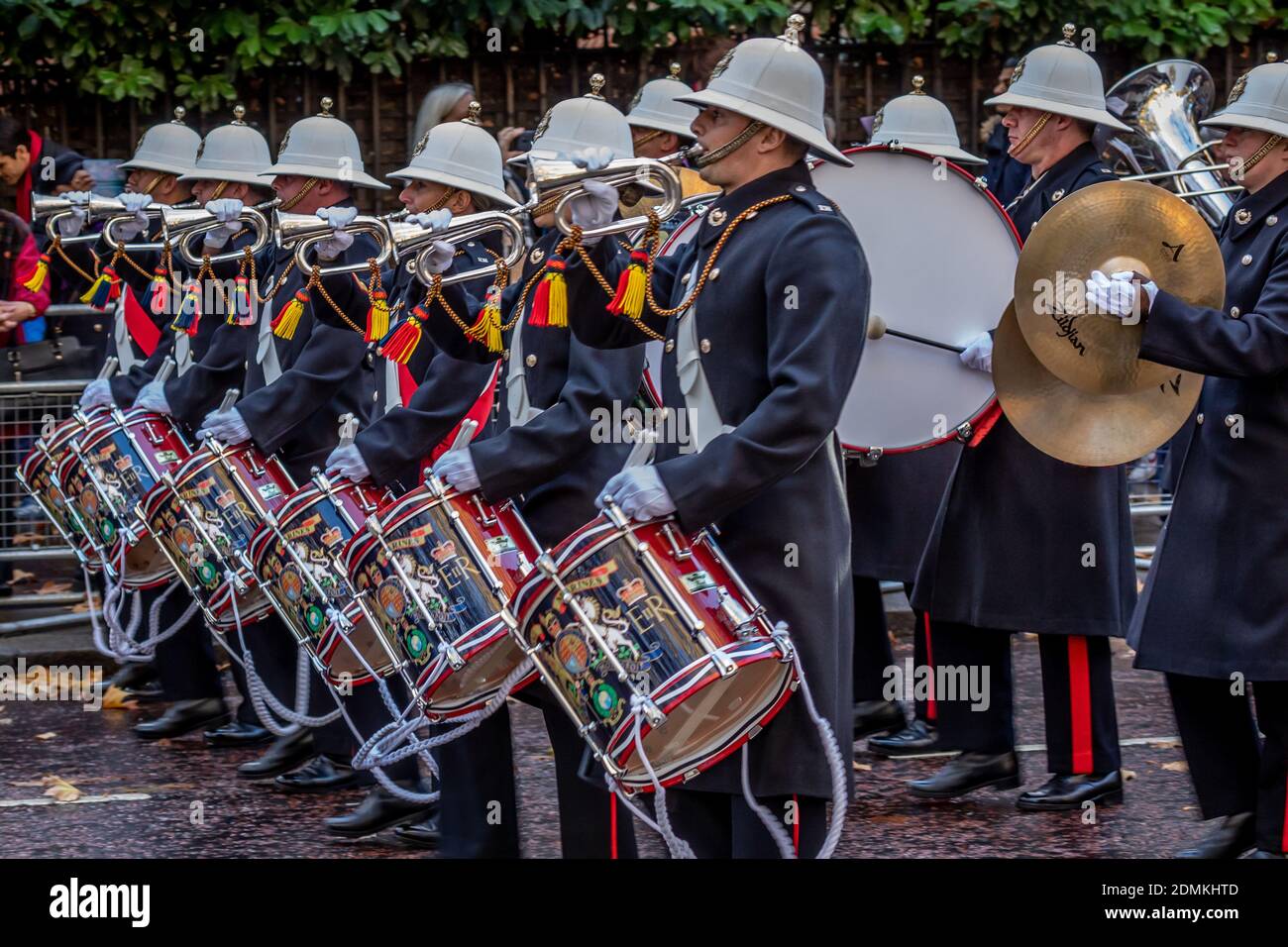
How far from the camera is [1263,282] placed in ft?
17.2

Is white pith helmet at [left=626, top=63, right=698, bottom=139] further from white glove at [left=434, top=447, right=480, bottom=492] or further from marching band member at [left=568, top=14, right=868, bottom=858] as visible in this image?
marching band member at [left=568, top=14, right=868, bottom=858]

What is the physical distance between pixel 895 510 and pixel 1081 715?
1121 mm

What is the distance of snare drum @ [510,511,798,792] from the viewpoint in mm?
4020

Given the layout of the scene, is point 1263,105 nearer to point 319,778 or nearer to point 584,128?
point 584,128

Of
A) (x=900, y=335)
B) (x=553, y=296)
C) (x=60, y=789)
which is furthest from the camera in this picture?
(x=60, y=789)

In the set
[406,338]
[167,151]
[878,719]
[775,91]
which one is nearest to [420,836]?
[406,338]

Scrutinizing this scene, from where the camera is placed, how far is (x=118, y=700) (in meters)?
7.91

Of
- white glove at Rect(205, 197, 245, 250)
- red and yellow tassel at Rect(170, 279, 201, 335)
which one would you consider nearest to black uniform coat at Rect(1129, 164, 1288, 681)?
white glove at Rect(205, 197, 245, 250)

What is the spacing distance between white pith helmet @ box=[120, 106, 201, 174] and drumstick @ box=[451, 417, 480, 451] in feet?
9.82

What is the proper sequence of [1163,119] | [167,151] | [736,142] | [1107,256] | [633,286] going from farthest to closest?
[1163,119]
[167,151]
[1107,256]
[633,286]
[736,142]

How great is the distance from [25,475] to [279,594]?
205cm

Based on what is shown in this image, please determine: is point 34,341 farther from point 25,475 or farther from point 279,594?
point 279,594

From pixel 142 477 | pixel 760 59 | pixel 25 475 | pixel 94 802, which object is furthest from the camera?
pixel 25 475
